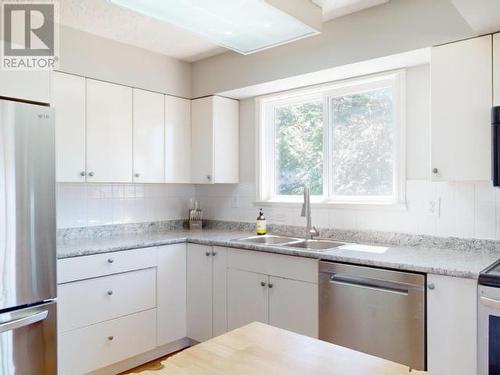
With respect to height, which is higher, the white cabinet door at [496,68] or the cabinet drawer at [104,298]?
the white cabinet door at [496,68]

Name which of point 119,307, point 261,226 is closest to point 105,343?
point 119,307

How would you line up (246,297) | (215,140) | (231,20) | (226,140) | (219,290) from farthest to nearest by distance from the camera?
(226,140) → (215,140) → (219,290) → (246,297) → (231,20)

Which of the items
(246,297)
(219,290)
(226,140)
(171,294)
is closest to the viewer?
(246,297)

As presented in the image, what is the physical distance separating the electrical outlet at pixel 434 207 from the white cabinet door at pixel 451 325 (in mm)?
725

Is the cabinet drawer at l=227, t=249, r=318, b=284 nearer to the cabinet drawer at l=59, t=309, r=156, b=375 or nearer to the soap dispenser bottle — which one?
the soap dispenser bottle

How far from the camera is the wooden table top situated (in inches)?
38.8

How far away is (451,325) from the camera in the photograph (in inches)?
73.8

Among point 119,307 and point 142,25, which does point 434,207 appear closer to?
point 119,307

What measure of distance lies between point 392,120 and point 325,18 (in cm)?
84

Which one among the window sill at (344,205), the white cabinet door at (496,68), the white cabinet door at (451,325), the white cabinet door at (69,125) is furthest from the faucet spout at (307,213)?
the white cabinet door at (69,125)

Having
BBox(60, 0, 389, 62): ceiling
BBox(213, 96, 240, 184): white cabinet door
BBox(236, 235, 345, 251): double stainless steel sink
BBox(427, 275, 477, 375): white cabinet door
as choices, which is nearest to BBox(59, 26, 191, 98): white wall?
BBox(60, 0, 389, 62): ceiling

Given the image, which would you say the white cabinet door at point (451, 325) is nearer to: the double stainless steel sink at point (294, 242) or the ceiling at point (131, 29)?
the double stainless steel sink at point (294, 242)

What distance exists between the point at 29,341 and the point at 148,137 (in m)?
1.73

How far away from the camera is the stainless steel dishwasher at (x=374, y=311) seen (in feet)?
6.48
